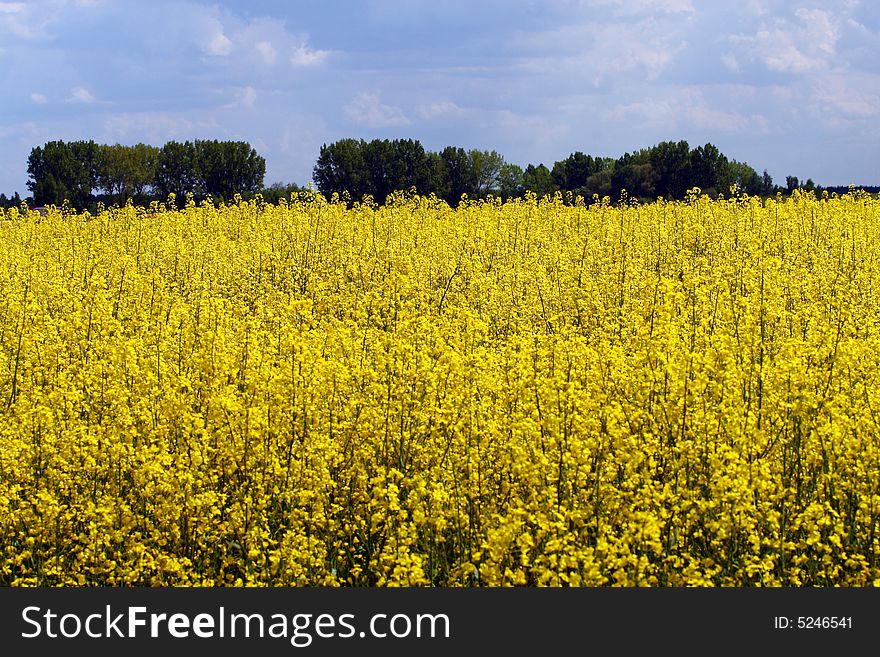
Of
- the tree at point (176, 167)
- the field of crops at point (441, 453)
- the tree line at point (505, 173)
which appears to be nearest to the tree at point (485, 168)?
the tree line at point (505, 173)

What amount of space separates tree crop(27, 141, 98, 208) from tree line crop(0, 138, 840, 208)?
6 centimetres

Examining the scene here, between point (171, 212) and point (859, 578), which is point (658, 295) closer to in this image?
point (859, 578)

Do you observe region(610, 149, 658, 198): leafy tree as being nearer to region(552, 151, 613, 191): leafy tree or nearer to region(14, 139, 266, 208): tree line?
region(552, 151, 613, 191): leafy tree

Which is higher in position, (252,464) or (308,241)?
(308,241)

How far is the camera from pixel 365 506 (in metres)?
5.75

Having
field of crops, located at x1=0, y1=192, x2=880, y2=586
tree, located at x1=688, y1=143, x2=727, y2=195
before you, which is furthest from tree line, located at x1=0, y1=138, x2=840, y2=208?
field of crops, located at x1=0, y1=192, x2=880, y2=586

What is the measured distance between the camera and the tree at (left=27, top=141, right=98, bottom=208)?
56781 millimetres

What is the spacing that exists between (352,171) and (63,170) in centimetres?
1827

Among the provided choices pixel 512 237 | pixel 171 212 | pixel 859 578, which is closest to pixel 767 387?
pixel 859 578

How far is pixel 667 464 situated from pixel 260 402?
2.72 meters

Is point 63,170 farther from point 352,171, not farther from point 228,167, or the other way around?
point 352,171

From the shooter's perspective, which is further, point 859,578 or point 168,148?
point 168,148

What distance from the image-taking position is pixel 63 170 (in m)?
58.1

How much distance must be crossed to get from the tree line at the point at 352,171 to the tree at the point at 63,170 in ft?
0.21
